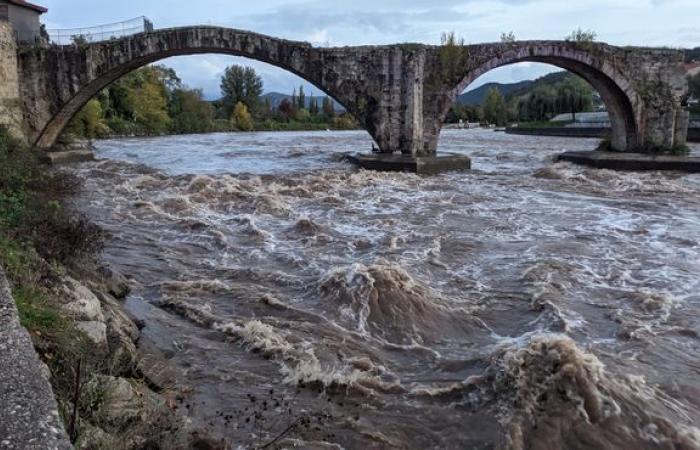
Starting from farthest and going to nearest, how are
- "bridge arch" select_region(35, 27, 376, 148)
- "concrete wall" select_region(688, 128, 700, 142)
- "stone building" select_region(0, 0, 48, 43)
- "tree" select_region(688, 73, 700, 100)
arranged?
"tree" select_region(688, 73, 700, 100) < "concrete wall" select_region(688, 128, 700, 142) < "stone building" select_region(0, 0, 48, 43) < "bridge arch" select_region(35, 27, 376, 148)

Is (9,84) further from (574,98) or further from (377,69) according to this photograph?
(574,98)

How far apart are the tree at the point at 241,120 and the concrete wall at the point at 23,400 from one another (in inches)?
2958

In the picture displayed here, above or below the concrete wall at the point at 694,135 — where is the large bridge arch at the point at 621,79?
above

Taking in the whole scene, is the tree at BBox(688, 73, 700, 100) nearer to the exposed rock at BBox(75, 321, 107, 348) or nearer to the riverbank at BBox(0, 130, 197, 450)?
the riverbank at BBox(0, 130, 197, 450)

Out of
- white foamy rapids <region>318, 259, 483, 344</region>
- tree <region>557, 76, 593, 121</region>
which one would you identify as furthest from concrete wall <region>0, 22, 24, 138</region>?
tree <region>557, 76, 593, 121</region>

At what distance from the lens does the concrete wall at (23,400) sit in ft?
7.55

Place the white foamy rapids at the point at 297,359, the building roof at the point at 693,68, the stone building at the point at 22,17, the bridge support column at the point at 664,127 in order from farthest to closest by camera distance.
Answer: the building roof at the point at 693,68, the bridge support column at the point at 664,127, the stone building at the point at 22,17, the white foamy rapids at the point at 297,359

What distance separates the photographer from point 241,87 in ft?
296

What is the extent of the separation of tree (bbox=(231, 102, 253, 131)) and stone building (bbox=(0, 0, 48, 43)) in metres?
50.8

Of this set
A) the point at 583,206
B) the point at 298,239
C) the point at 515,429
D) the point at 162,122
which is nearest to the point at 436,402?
the point at 515,429

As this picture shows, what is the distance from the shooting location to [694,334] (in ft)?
19.9

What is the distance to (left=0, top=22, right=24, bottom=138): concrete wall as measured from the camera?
21.0m

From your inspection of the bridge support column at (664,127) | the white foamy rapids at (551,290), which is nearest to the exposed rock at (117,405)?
the white foamy rapids at (551,290)

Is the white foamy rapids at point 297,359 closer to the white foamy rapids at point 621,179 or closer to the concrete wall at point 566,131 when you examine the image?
the white foamy rapids at point 621,179
